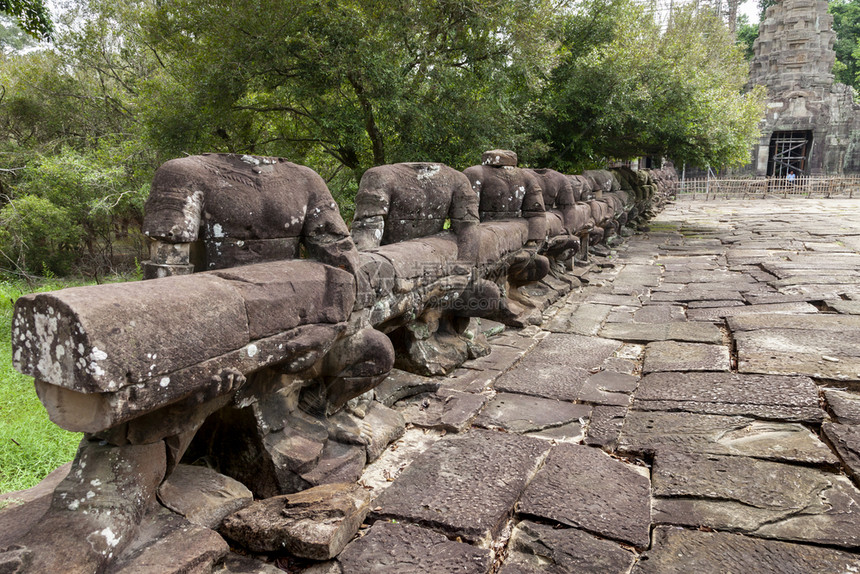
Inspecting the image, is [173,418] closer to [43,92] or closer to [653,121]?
[653,121]

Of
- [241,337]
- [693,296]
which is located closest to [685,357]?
[693,296]

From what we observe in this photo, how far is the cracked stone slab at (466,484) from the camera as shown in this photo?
2504 mm

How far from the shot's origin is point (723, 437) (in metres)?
3.27

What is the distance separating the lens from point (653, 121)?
11.2 m

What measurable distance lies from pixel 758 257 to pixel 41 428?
32.0 feet

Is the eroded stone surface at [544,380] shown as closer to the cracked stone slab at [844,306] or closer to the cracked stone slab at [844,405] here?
the cracked stone slab at [844,405]

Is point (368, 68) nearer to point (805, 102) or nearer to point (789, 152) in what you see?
point (805, 102)

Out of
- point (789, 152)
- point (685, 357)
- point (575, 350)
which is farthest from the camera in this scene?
point (789, 152)

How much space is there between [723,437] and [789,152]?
1213 inches

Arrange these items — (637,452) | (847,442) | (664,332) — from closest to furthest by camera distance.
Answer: (847,442)
(637,452)
(664,332)

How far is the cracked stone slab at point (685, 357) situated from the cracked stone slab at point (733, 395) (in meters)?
0.17

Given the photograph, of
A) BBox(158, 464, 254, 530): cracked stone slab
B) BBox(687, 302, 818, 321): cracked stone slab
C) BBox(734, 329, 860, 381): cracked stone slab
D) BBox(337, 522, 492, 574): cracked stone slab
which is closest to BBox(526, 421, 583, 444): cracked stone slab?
BBox(337, 522, 492, 574): cracked stone slab

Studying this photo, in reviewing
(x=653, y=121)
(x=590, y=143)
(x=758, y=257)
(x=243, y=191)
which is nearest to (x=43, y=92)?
(x=590, y=143)

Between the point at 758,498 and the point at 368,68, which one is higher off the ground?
the point at 368,68
